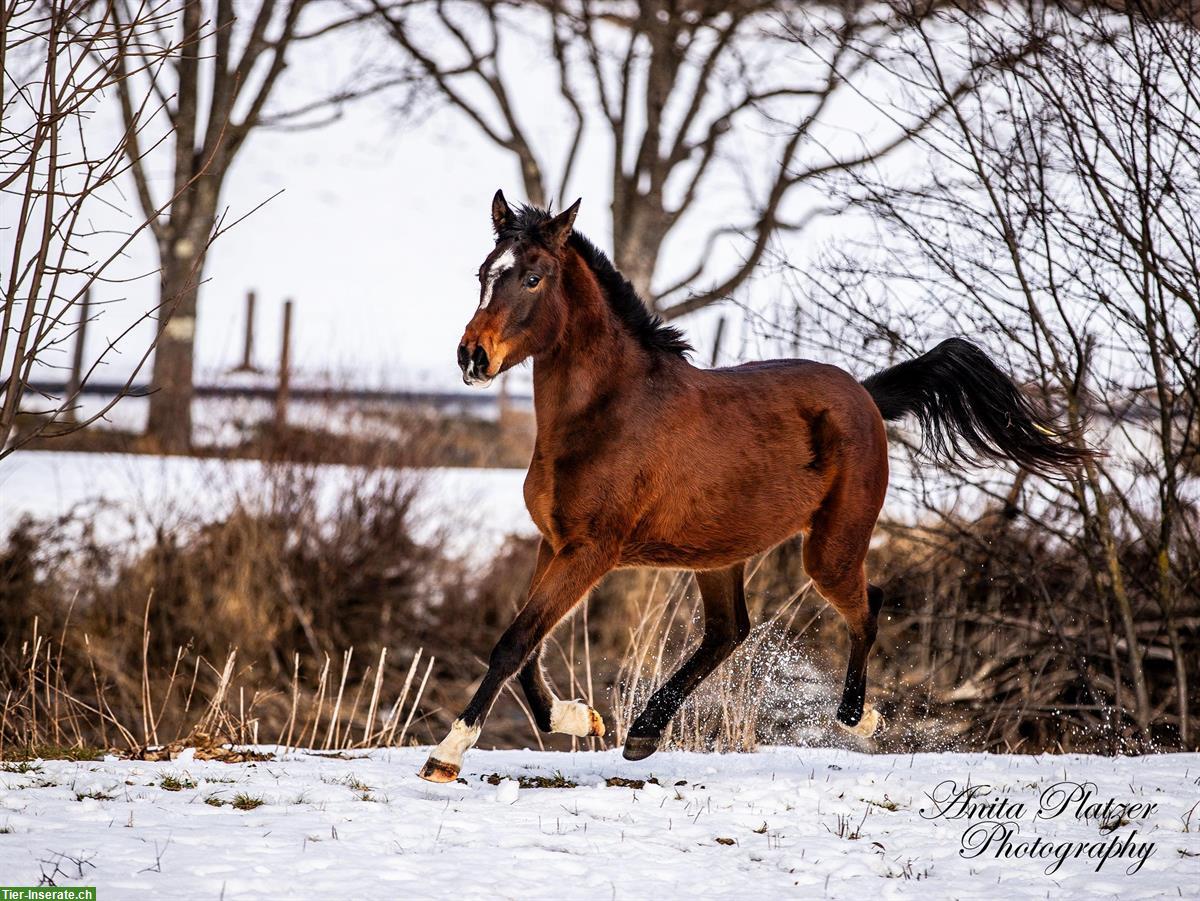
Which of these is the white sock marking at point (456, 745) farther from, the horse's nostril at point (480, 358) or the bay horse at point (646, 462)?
the horse's nostril at point (480, 358)

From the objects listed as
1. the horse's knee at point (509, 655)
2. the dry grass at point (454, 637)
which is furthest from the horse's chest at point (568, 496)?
the dry grass at point (454, 637)

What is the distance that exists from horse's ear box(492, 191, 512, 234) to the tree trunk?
31.6ft

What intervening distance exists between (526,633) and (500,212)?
5.08 ft

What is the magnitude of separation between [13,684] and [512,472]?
6.52m

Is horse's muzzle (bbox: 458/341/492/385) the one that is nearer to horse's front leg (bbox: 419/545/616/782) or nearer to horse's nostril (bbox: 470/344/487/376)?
horse's nostril (bbox: 470/344/487/376)

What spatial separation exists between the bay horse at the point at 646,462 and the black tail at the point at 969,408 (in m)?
0.22

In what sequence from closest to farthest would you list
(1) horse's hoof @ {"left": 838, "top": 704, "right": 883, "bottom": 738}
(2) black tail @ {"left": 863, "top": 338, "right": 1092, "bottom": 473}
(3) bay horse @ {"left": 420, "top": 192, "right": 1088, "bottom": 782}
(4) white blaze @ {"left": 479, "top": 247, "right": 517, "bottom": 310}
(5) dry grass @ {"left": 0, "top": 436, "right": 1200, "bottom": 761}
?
1. (4) white blaze @ {"left": 479, "top": 247, "right": 517, "bottom": 310}
2. (3) bay horse @ {"left": 420, "top": 192, "right": 1088, "bottom": 782}
3. (1) horse's hoof @ {"left": 838, "top": 704, "right": 883, "bottom": 738}
4. (2) black tail @ {"left": 863, "top": 338, "right": 1092, "bottom": 473}
5. (5) dry grass @ {"left": 0, "top": 436, "right": 1200, "bottom": 761}

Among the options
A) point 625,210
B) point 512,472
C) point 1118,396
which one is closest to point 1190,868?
point 1118,396

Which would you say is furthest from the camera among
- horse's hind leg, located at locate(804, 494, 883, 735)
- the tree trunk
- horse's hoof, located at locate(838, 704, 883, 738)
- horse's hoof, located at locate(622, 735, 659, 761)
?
the tree trunk

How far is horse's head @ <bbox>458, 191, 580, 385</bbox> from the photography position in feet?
13.5

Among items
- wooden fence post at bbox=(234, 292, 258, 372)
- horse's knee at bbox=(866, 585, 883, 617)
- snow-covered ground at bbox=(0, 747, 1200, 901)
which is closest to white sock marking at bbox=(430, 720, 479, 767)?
snow-covered ground at bbox=(0, 747, 1200, 901)

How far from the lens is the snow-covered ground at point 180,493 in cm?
1145

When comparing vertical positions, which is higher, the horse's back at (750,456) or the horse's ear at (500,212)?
the horse's ear at (500,212)

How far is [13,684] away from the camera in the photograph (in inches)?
388
